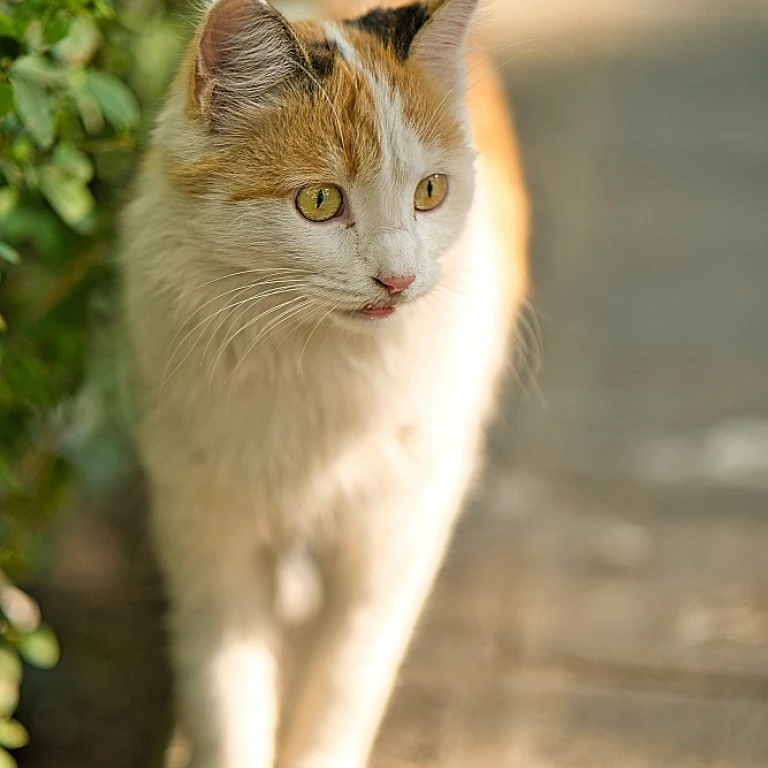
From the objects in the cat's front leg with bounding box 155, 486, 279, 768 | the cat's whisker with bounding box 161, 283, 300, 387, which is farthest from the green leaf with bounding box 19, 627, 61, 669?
the cat's whisker with bounding box 161, 283, 300, 387

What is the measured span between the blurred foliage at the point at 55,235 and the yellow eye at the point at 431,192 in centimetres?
44

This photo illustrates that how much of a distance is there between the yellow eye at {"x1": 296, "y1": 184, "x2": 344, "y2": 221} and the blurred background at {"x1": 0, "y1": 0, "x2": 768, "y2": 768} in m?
0.31

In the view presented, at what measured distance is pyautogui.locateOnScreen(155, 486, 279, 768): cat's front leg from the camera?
70.8 inches

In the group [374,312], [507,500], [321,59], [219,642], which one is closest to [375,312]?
[374,312]

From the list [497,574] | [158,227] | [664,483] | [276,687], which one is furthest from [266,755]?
[664,483]

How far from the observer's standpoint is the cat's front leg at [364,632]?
73.3 inches

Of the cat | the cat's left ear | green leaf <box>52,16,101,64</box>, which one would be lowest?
the cat

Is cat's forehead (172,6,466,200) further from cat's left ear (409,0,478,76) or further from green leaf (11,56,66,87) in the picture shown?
green leaf (11,56,66,87)

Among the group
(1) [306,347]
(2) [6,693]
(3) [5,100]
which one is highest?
(3) [5,100]

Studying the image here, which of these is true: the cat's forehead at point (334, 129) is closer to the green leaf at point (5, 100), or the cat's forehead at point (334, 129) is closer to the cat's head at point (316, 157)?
the cat's head at point (316, 157)

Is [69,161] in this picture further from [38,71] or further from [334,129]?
[334,129]

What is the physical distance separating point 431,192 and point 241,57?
331 mm

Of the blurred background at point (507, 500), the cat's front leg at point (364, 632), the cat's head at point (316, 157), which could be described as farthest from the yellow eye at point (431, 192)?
the cat's front leg at point (364, 632)

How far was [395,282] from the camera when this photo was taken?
1.46 metres
